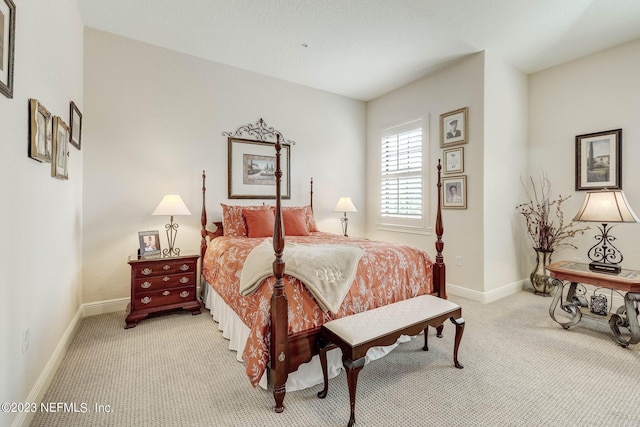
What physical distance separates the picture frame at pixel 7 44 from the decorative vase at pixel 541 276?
198 inches

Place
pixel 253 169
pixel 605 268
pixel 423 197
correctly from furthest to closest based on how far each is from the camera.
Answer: pixel 423 197 < pixel 253 169 < pixel 605 268

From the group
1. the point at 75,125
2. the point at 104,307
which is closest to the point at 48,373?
the point at 104,307

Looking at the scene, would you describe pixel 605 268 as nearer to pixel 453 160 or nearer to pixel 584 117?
pixel 453 160

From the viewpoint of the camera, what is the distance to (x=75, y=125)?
105 inches

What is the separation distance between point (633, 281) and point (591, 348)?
2.09 feet

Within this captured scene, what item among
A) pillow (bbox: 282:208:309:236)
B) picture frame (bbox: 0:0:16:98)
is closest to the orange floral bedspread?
pillow (bbox: 282:208:309:236)

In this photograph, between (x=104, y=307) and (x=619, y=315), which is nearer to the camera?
(x=619, y=315)

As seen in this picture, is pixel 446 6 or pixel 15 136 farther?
pixel 446 6

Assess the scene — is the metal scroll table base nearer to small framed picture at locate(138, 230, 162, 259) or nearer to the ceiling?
the ceiling

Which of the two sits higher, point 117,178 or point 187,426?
point 117,178

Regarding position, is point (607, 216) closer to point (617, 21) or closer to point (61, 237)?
point (617, 21)

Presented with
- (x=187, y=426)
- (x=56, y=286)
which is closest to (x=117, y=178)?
(x=56, y=286)

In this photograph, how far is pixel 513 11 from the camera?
276cm

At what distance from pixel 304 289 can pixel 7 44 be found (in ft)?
6.38
